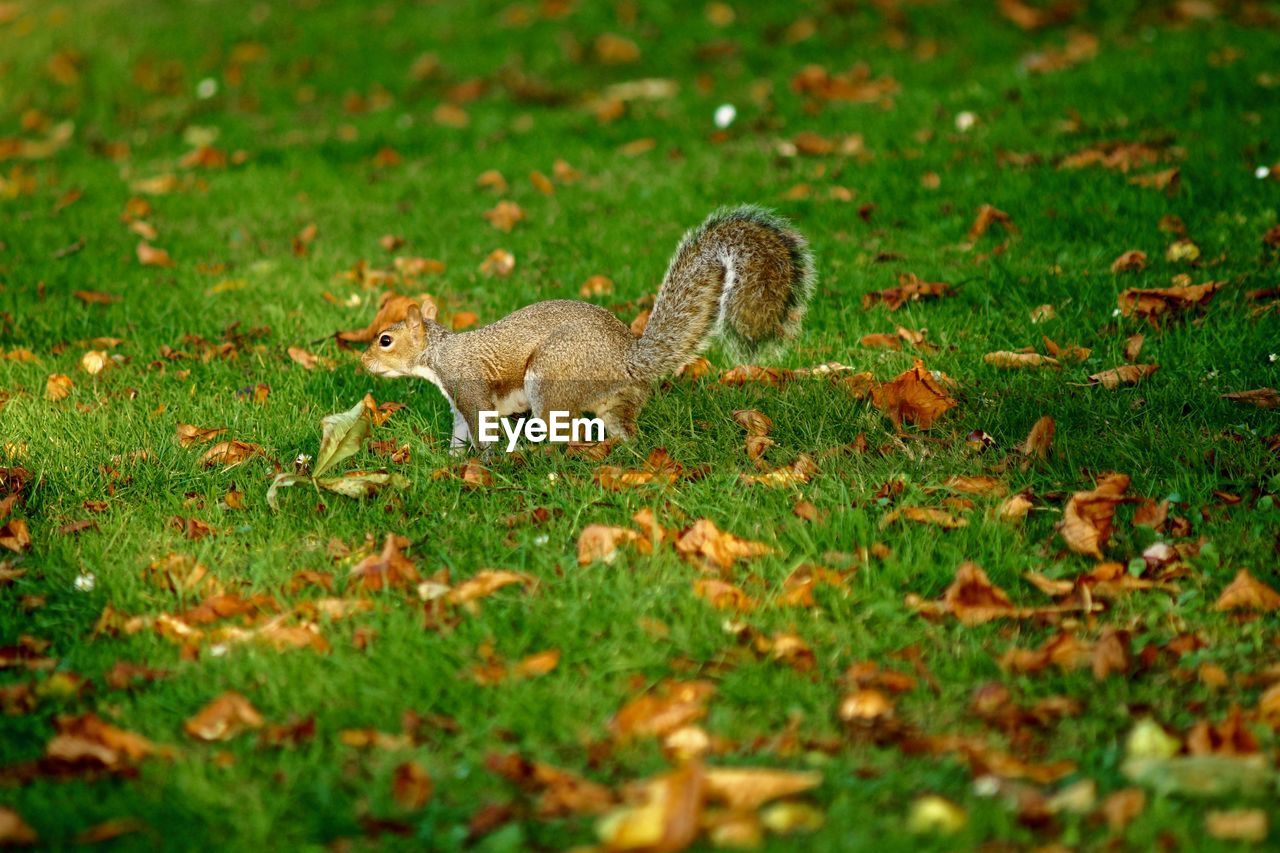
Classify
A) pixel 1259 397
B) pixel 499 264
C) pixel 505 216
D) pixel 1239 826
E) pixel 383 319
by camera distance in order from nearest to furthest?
pixel 1239 826 < pixel 1259 397 < pixel 383 319 < pixel 499 264 < pixel 505 216

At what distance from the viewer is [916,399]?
13.7 ft

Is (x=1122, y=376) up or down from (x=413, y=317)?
down

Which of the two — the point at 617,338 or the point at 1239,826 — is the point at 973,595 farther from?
the point at 617,338

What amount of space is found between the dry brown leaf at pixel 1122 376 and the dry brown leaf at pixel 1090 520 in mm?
Result: 957

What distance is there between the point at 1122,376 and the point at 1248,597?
145 centimetres

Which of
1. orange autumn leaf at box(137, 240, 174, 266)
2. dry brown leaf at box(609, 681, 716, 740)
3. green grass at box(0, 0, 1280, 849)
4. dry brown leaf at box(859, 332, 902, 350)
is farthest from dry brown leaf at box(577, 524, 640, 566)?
orange autumn leaf at box(137, 240, 174, 266)

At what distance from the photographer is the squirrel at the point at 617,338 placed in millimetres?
4281

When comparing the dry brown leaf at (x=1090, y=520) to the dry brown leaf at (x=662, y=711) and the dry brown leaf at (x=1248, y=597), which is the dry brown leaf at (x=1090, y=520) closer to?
the dry brown leaf at (x=1248, y=597)

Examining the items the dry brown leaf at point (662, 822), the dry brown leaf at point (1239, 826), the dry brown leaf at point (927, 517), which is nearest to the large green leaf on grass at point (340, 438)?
the dry brown leaf at point (927, 517)

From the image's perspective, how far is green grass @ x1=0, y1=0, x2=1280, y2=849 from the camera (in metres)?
2.68

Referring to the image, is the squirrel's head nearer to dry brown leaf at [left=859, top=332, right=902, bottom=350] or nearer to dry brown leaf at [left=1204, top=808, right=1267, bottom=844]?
dry brown leaf at [left=859, top=332, right=902, bottom=350]

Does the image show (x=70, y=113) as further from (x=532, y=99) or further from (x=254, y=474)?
(x=254, y=474)

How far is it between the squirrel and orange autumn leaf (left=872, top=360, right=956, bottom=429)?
48 cm

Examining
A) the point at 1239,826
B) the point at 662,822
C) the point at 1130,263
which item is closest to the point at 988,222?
the point at 1130,263
